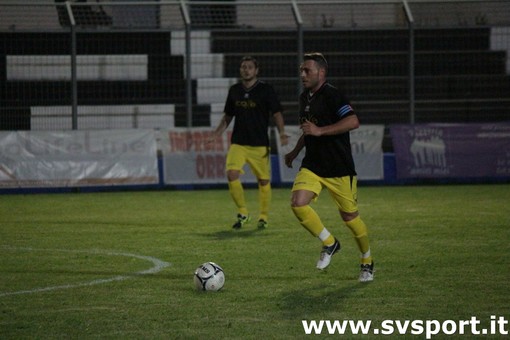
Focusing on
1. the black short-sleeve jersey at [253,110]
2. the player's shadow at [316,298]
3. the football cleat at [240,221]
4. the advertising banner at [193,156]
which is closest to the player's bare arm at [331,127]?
the player's shadow at [316,298]

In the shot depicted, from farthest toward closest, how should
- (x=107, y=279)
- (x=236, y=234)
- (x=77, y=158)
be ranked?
(x=77, y=158)
(x=236, y=234)
(x=107, y=279)

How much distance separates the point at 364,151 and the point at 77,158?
21.8 feet

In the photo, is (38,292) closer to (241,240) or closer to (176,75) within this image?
(241,240)

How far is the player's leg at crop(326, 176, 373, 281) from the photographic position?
944 cm

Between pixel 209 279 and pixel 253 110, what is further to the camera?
pixel 253 110

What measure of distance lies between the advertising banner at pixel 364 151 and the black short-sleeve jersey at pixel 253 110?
8.34 metres

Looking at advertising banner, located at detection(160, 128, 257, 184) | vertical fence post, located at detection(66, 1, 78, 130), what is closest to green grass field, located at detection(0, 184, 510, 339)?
advertising banner, located at detection(160, 128, 257, 184)

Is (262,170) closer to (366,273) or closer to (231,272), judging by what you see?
(231,272)

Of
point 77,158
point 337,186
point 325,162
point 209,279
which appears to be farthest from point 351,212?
point 77,158

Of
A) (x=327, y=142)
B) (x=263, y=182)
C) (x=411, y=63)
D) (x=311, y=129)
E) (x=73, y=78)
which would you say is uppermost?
(x=411, y=63)

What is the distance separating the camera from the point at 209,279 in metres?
8.66

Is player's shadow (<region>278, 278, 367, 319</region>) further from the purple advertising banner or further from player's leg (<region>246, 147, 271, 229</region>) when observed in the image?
the purple advertising banner

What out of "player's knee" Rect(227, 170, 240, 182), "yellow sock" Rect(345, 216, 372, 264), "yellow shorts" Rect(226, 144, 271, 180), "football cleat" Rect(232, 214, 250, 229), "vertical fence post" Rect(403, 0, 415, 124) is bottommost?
"football cleat" Rect(232, 214, 250, 229)

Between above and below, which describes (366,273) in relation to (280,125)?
below
